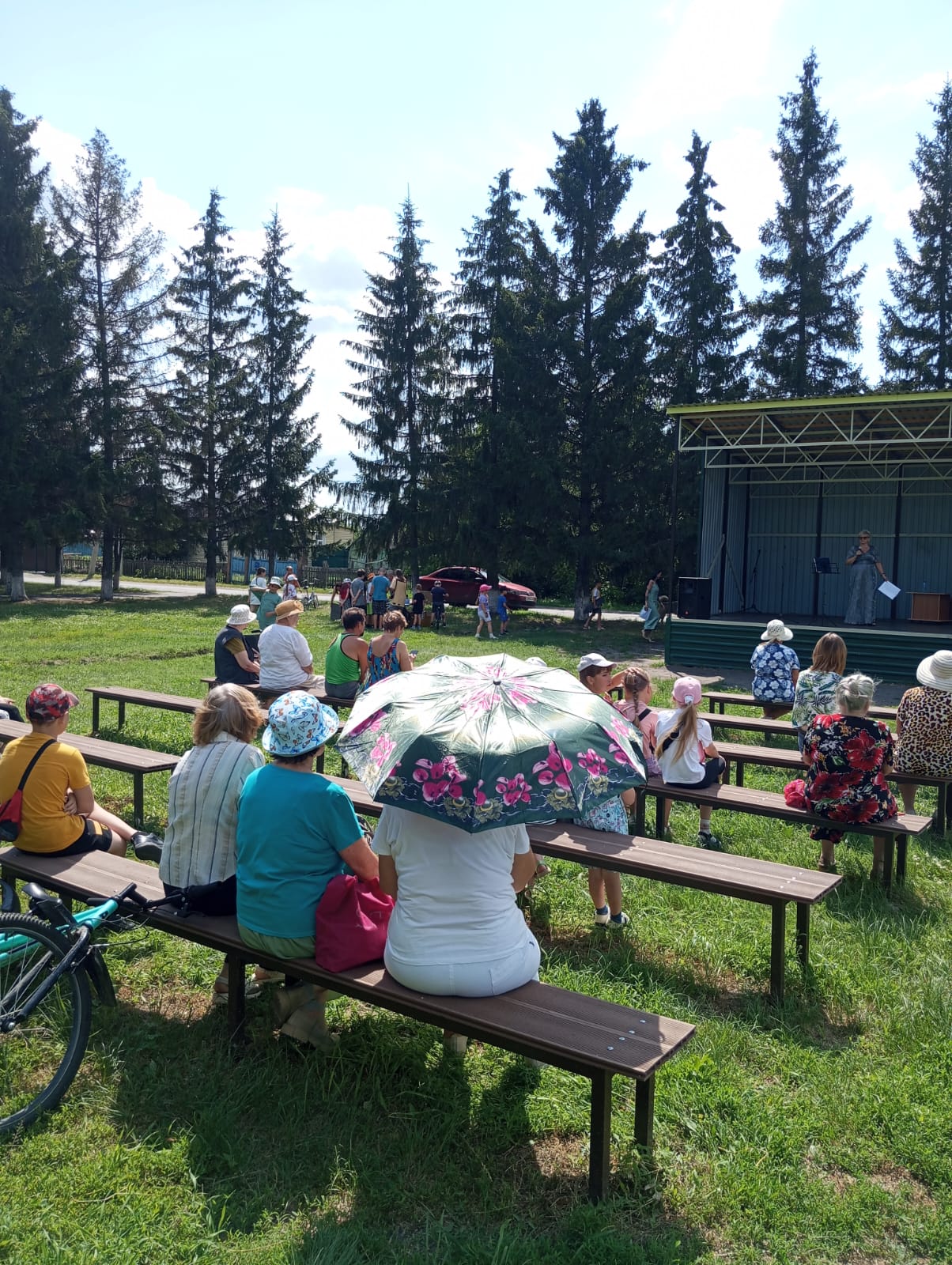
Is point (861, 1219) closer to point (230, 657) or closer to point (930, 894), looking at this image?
point (930, 894)

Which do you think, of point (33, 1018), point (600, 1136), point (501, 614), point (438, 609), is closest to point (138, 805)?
point (33, 1018)

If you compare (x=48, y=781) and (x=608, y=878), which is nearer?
(x=48, y=781)

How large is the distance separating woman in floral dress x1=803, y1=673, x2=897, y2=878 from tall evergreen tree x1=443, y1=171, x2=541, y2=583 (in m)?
19.3

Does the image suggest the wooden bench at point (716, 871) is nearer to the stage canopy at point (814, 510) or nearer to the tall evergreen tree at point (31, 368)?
the stage canopy at point (814, 510)

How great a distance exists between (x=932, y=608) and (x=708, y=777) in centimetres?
1483

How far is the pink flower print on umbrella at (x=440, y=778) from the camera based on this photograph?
290 centimetres

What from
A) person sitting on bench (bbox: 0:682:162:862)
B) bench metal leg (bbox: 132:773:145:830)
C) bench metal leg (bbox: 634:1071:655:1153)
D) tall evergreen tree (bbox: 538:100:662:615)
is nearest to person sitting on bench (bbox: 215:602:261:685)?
bench metal leg (bbox: 132:773:145:830)

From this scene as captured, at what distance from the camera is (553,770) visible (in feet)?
9.70

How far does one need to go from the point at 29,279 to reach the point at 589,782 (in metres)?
31.2

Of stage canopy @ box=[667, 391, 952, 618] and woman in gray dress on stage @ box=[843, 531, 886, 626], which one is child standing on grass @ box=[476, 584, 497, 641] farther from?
woman in gray dress on stage @ box=[843, 531, 886, 626]

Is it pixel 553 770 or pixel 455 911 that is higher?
pixel 553 770

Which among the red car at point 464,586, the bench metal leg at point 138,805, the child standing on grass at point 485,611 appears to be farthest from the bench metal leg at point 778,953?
the red car at point 464,586

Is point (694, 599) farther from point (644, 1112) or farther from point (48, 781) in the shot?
point (644, 1112)

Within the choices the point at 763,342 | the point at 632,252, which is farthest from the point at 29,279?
the point at 763,342
